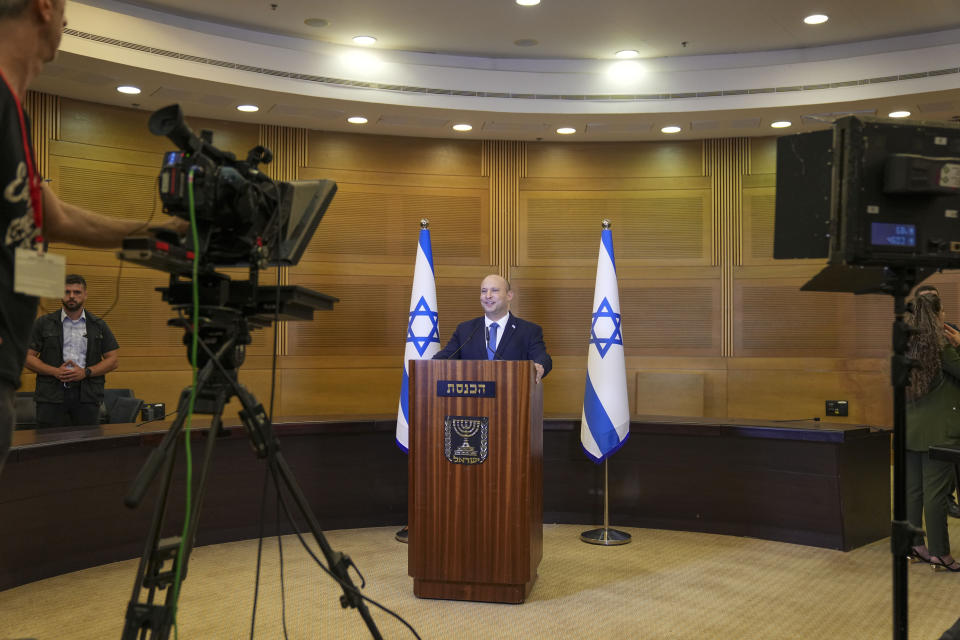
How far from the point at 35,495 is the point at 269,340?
3343 millimetres

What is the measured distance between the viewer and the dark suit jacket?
4.86 meters

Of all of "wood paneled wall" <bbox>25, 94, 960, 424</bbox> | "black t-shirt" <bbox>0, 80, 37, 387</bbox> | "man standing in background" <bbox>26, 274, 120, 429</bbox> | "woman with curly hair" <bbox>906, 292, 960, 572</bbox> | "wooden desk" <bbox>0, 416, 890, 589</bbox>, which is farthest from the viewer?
"wood paneled wall" <bbox>25, 94, 960, 424</bbox>

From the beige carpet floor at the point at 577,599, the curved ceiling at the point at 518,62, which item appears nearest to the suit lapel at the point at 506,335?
the beige carpet floor at the point at 577,599

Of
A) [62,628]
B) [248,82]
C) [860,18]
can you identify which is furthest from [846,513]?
[248,82]

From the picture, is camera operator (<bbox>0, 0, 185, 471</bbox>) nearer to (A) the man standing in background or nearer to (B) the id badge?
(B) the id badge

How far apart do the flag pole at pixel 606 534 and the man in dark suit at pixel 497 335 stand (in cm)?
93

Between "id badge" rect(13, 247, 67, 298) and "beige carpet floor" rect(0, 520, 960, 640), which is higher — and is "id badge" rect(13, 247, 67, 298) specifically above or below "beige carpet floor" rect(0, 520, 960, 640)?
above

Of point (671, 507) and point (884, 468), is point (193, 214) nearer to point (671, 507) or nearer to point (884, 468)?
point (671, 507)

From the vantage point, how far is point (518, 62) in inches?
279

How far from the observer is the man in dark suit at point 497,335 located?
487 cm

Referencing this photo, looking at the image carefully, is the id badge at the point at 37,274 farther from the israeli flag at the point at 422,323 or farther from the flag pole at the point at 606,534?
the flag pole at the point at 606,534

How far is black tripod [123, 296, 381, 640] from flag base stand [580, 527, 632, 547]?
3176 millimetres

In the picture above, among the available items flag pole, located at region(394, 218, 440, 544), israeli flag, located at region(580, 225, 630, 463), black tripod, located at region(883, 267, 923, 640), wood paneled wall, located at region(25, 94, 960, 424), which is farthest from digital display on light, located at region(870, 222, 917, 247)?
wood paneled wall, located at region(25, 94, 960, 424)

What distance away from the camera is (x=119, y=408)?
18.0 ft
